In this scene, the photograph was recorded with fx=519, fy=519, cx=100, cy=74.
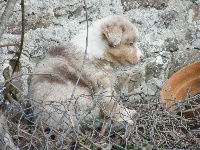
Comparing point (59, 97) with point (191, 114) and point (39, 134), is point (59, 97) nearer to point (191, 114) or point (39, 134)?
point (39, 134)

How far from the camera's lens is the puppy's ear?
4.42 metres

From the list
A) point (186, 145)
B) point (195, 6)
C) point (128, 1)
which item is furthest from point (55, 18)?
point (186, 145)

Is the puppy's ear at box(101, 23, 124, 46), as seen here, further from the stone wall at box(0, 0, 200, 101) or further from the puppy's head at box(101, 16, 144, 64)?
the stone wall at box(0, 0, 200, 101)

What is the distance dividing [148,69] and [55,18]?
109 centimetres

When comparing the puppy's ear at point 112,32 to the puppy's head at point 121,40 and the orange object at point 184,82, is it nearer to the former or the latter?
the puppy's head at point 121,40

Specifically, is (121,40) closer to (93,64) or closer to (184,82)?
(93,64)

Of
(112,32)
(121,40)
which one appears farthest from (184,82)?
(112,32)

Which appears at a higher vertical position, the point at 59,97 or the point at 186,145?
the point at 59,97

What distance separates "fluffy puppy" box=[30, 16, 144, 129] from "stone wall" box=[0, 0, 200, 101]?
1.10ft

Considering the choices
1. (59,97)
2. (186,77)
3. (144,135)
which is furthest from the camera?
(186,77)

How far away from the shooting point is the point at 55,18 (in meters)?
4.82

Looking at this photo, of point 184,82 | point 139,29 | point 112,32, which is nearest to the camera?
point 112,32

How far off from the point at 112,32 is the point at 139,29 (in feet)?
2.49

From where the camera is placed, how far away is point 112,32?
442cm
